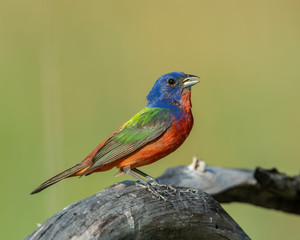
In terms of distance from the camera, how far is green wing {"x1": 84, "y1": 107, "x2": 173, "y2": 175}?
3.03 metres

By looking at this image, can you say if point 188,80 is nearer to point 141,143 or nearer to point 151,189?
point 141,143

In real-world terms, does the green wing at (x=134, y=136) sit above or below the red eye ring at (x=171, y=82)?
below

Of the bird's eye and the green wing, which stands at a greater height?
the bird's eye

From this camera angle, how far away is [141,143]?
309cm

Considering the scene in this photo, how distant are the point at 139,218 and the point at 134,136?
786mm

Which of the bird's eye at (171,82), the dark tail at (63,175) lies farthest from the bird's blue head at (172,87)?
the dark tail at (63,175)

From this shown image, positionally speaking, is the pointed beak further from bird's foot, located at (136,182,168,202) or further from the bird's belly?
bird's foot, located at (136,182,168,202)

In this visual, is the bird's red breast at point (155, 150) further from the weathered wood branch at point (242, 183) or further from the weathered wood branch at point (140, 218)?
the weathered wood branch at point (242, 183)

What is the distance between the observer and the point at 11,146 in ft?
15.2

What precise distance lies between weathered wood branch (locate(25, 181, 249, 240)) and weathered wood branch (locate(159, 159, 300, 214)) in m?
0.69

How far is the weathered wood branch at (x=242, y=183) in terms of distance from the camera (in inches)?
141

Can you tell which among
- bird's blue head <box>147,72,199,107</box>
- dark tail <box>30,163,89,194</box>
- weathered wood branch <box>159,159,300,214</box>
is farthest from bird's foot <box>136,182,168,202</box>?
bird's blue head <box>147,72,199,107</box>

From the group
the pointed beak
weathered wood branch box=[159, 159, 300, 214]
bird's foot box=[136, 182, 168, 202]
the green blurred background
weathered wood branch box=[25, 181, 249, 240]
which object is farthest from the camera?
the green blurred background

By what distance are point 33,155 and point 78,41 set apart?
1386 millimetres
